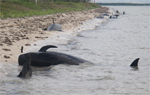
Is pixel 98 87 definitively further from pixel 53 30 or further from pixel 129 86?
pixel 53 30

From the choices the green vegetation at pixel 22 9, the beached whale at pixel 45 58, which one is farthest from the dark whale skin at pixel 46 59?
the green vegetation at pixel 22 9

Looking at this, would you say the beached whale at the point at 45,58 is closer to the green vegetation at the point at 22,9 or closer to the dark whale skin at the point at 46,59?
the dark whale skin at the point at 46,59

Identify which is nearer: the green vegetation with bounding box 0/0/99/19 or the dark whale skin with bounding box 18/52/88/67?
the dark whale skin with bounding box 18/52/88/67

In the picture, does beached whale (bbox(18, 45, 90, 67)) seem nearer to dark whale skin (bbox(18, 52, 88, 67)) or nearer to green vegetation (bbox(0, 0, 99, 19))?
dark whale skin (bbox(18, 52, 88, 67))

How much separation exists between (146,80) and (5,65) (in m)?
4.49

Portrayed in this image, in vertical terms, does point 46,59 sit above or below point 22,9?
below

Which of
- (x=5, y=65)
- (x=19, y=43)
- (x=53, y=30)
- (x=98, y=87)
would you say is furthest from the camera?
(x=53, y=30)

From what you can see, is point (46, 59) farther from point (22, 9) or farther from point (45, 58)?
point (22, 9)

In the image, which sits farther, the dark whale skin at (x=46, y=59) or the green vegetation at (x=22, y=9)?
the green vegetation at (x=22, y=9)

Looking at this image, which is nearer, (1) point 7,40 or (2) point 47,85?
(2) point 47,85

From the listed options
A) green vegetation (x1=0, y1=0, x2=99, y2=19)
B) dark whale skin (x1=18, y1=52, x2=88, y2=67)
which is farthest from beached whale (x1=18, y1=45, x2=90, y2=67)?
green vegetation (x1=0, y1=0, x2=99, y2=19)

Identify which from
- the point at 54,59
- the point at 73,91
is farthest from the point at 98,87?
the point at 54,59

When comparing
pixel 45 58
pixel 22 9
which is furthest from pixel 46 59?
pixel 22 9

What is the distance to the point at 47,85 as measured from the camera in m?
8.00
